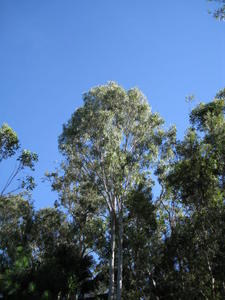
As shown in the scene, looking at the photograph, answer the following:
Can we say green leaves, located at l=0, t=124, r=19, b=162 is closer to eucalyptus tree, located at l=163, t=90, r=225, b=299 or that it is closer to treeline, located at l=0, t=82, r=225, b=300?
treeline, located at l=0, t=82, r=225, b=300

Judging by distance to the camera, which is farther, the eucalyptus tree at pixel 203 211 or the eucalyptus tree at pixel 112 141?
the eucalyptus tree at pixel 112 141

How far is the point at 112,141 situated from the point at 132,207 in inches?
197

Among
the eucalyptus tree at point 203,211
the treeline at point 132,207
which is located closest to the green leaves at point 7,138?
the treeline at point 132,207

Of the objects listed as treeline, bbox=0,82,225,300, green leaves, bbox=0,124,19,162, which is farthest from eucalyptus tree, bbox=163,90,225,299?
green leaves, bbox=0,124,19,162

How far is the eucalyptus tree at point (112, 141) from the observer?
2172 cm

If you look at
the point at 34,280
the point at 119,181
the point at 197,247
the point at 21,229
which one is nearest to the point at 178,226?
the point at 197,247

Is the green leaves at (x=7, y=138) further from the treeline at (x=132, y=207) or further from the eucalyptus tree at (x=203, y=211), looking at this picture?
the eucalyptus tree at (x=203, y=211)

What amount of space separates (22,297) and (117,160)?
33.9 feet

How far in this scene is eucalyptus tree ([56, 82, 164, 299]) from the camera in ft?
71.3

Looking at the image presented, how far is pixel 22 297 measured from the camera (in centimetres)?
1809

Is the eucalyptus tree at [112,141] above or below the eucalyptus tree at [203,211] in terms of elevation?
above

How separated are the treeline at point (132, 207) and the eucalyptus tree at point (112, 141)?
0.08 metres

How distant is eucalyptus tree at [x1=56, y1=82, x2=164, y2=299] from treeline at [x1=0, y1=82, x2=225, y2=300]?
0.08m

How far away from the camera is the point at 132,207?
830 inches
